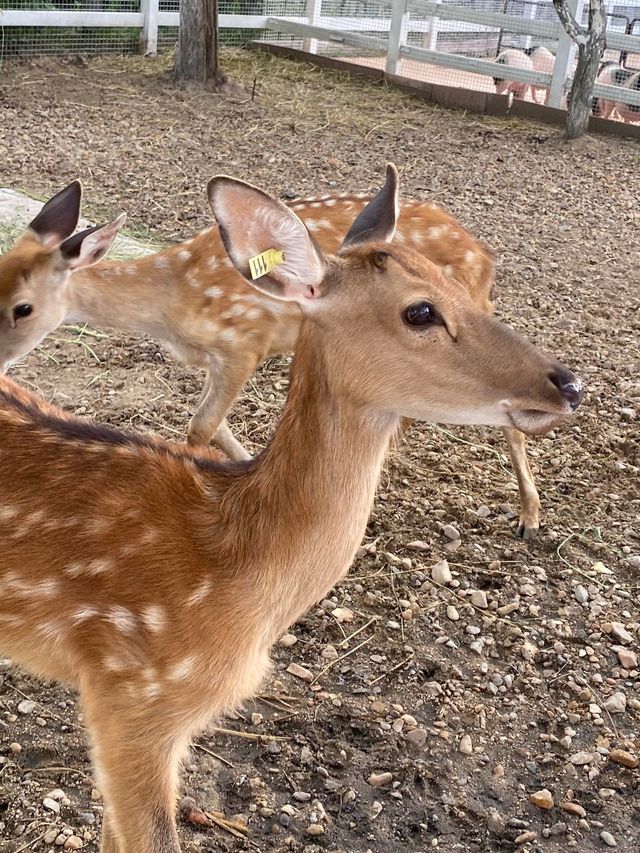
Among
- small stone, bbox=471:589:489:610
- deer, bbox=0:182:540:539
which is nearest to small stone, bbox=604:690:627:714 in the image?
small stone, bbox=471:589:489:610

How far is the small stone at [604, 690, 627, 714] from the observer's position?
2980 mm

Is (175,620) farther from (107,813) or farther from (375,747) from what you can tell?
(375,747)

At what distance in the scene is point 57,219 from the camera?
4.18 metres

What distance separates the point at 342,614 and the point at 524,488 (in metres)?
1.00

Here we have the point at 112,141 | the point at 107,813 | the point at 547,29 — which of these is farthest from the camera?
the point at 547,29

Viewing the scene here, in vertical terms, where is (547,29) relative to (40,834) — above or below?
above

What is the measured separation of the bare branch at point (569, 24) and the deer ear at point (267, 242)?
7.79 metres

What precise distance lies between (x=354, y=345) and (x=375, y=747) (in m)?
1.25

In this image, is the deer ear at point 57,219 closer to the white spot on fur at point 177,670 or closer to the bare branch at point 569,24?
the white spot on fur at point 177,670

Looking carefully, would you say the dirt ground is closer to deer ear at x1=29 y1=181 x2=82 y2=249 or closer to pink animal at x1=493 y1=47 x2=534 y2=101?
deer ear at x1=29 y1=181 x2=82 y2=249

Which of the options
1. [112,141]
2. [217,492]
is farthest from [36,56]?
[217,492]

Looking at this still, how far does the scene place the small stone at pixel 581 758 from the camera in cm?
279

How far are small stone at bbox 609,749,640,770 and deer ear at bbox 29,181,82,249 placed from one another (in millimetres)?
2934

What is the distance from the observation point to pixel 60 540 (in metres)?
2.17
